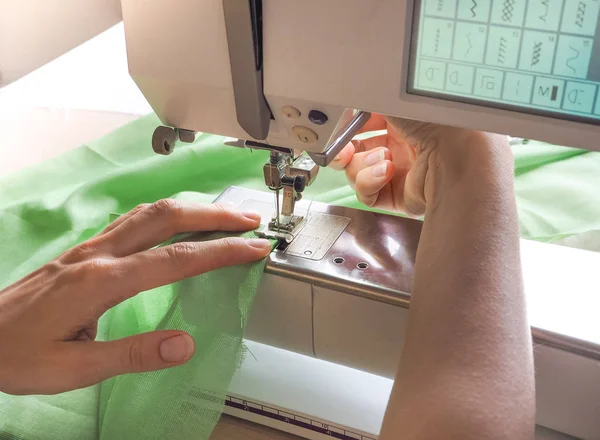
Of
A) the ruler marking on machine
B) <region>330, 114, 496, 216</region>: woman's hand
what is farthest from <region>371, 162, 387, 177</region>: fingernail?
the ruler marking on machine

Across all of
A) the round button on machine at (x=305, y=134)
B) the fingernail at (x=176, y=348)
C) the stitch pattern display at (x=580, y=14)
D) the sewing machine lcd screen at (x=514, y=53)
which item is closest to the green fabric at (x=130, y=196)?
the fingernail at (x=176, y=348)

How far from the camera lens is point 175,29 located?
70 centimetres

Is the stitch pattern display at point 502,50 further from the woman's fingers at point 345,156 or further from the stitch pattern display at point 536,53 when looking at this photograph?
the woman's fingers at point 345,156

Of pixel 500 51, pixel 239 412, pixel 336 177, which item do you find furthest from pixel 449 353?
pixel 336 177

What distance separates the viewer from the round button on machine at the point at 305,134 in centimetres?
73

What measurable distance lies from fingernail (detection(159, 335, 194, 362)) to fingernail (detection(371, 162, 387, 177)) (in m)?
0.42

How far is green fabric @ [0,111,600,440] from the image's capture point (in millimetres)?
795

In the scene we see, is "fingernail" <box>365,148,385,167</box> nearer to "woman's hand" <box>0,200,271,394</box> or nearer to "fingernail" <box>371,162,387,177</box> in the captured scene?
"fingernail" <box>371,162,387,177</box>

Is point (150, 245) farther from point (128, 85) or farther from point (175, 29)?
point (128, 85)

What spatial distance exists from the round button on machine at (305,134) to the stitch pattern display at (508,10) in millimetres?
253

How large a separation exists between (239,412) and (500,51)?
22.3 inches

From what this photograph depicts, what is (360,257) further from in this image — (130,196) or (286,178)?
(130,196)

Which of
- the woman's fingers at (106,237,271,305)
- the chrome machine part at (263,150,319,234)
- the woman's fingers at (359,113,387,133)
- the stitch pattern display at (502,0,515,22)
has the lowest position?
the woman's fingers at (106,237,271,305)

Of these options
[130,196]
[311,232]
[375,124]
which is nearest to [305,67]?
[311,232]
